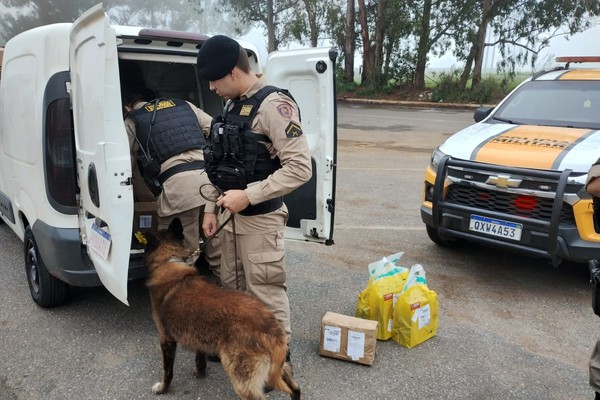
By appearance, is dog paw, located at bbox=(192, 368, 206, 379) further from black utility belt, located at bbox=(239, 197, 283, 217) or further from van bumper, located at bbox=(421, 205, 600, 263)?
van bumper, located at bbox=(421, 205, 600, 263)

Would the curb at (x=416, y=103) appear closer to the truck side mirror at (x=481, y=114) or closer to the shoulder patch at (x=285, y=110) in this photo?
the truck side mirror at (x=481, y=114)

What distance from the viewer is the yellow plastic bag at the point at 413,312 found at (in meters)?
3.12

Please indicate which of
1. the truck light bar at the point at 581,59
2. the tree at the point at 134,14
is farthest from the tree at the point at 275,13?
the truck light bar at the point at 581,59

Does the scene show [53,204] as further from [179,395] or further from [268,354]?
[268,354]

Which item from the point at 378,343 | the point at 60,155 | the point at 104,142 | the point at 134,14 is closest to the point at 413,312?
the point at 378,343

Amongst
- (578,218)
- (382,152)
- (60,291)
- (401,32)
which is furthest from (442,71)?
(60,291)

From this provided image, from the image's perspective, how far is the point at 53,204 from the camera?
3.09 m

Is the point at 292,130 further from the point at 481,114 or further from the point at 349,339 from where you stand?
the point at 481,114

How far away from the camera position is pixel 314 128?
12.0 feet

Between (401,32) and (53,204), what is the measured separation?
22.2 meters

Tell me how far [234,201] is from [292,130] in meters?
0.45

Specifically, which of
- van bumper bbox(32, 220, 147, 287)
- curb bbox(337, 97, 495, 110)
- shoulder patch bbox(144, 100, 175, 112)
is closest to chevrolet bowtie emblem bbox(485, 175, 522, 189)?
shoulder patch bbox(144, 100, 175, 112)

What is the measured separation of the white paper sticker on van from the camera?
8.96ft

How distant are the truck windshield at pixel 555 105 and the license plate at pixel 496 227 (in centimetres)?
146
